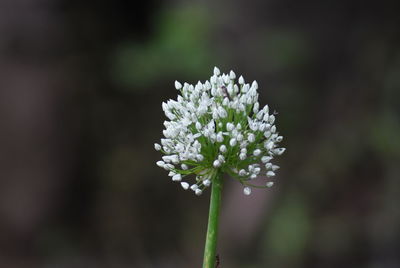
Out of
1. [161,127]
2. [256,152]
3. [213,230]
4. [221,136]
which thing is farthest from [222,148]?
[161,127]

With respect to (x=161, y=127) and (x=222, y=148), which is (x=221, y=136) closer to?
(x=222, y=148)

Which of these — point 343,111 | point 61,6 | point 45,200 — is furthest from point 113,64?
point 343,111

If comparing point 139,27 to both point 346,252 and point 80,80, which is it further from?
point 346,252

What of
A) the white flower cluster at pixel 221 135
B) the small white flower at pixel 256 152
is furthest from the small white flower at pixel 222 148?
the small white flower at pixel 256 152

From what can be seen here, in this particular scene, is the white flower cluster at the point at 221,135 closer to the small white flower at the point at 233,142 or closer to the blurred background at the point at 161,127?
the small white flower at the point at 233,142

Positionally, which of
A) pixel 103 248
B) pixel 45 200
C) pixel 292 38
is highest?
pixel 292 38

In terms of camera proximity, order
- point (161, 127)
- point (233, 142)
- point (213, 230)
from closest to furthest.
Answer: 1. point (213, 230)
2. point (233, 142)
3. point (161, 127)

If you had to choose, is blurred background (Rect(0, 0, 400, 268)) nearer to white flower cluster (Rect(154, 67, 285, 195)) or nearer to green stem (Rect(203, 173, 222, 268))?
white flower cluster (Rect(154, 67, 285, 195))
